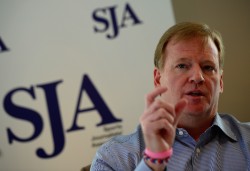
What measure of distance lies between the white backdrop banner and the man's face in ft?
2.33

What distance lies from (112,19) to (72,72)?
1.40 feet

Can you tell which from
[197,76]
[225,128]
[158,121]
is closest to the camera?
[158,121]

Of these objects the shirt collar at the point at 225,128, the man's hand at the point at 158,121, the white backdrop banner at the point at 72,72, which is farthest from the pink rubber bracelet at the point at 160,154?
the white backdrop banner at the point at 72,72

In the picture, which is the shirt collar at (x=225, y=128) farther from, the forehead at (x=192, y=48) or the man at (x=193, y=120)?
the forehead at (x=192, y=48)

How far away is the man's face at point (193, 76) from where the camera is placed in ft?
3.84

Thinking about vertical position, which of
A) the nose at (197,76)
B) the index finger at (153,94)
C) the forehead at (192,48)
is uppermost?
the forehead at (192,48)

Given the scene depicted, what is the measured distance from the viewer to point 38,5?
2.00 metres

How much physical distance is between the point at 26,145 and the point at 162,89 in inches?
56.4

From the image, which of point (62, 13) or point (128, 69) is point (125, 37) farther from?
point (62, 13)

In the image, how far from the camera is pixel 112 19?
2.00 m

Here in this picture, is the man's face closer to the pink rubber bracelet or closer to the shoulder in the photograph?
the shoulder

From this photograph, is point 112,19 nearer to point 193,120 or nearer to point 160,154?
point 193,120

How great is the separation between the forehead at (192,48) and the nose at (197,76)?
Result: 0.20ft

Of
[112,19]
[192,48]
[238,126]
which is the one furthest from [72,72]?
[238,126]
